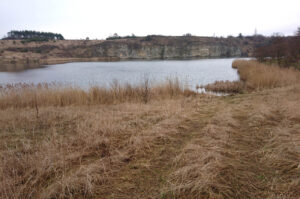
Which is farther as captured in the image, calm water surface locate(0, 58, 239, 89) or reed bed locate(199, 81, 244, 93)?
calm water surface locate(0, 58, 239, 89)

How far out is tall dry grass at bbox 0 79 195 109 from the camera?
6.73 m

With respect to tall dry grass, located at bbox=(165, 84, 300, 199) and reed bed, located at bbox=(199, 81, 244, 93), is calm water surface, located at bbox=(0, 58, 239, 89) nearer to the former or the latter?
reed bed, located at bbox=(199, 81, 244, 93)

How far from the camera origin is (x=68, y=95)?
7.11 m

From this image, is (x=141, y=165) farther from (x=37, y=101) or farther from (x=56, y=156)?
(x=37, y=101)

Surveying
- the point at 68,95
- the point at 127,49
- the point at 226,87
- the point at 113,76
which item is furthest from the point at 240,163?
the point at 127,49

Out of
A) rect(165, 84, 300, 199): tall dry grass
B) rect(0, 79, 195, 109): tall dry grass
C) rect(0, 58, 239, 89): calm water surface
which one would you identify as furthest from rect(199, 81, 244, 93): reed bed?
rect(165, 84, 300, 199): tall dry grass

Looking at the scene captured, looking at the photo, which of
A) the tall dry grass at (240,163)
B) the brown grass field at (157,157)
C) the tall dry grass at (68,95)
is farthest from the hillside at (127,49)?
the tall dry grass at (240,163)

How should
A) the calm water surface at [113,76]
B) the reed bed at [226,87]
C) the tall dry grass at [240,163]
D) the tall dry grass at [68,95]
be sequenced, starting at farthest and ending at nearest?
the calm water surface at [113,76]
the reed bed at [226,87]
the tall dry grass at [68,95]
the tall dry grass at [240,163]

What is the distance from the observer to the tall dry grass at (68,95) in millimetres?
6731

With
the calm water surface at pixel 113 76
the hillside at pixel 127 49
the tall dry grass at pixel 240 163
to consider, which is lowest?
the tall dry grass at pixel 240 163

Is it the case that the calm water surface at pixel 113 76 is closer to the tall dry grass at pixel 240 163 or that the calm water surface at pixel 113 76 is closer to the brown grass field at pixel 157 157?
the brown grass field at pixel 157 157

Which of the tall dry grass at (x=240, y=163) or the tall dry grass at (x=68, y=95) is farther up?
the tall dry grass at (x=68, y=95)

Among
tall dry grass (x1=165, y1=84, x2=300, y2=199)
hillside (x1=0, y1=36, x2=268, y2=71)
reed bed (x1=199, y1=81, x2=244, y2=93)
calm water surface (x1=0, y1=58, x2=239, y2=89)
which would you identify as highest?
hillside (x1=0, y1=36, x2=268, y2=71)

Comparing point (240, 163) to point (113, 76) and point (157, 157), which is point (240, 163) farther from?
point (113, 76)
